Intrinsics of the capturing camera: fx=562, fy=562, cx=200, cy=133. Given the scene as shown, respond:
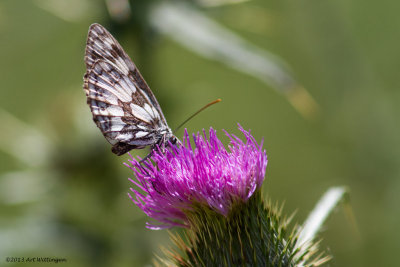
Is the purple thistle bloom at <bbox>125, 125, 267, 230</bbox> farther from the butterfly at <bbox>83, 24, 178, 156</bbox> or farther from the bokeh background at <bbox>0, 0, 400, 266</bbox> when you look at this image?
the bokeh background at <bbox>0, 0, 400, 266</bbox>

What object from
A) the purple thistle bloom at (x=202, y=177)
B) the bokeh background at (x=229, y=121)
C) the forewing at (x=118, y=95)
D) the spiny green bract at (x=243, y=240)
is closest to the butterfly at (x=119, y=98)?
the forewing at (x=118, y=95)

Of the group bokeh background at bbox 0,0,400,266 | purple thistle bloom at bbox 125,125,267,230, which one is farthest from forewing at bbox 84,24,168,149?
bokeh background at bbox 0,0,400,266

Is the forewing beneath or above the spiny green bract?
above

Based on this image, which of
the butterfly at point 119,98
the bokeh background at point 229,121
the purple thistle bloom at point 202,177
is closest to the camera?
the purple thistle bloom at point 202,177

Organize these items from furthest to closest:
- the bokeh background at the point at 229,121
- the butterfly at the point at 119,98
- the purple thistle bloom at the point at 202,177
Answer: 1. the bokeh background at the point at 229,121
2. the butterfly at the point at 119,98
3. the purple thistle bloom at the point at 202,177

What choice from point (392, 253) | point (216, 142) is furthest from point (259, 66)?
point (392, 253)

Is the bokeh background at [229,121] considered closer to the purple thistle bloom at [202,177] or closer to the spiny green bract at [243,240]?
the spiny green bract at [243,240]

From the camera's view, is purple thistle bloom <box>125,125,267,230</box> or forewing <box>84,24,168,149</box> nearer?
purple thistle bloom <box>125,125,267,230</box>
